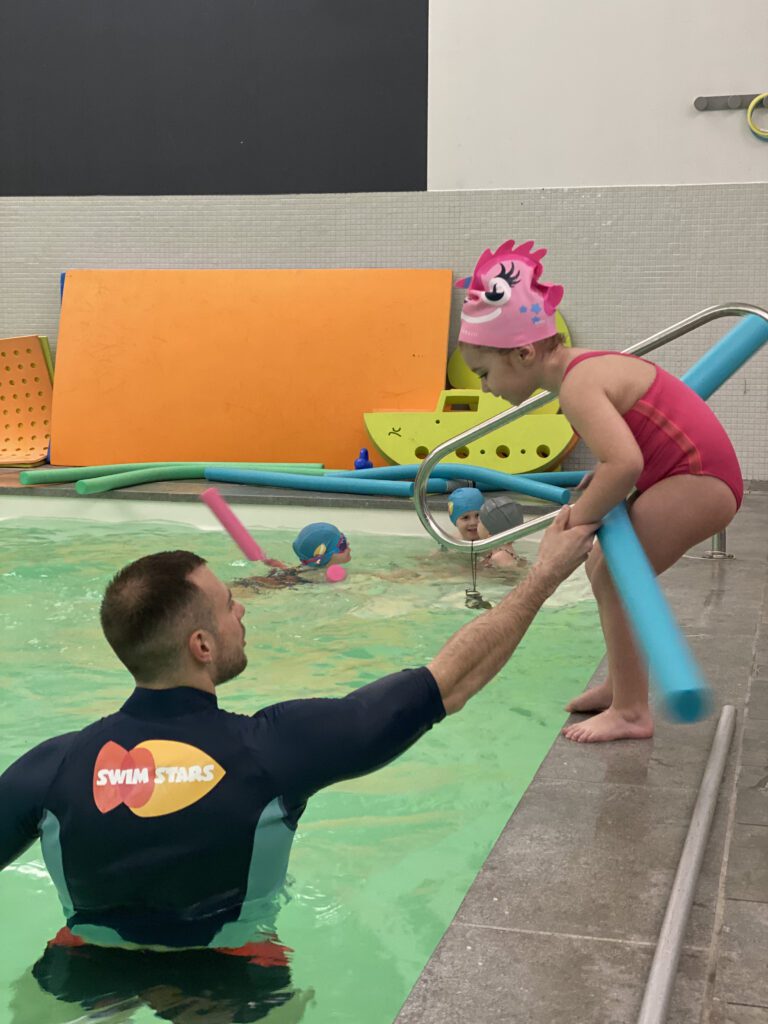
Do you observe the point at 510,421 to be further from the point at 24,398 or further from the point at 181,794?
the point at 24,398

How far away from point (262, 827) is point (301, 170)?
784 centimetres

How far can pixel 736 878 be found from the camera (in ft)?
7.05

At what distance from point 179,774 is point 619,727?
4.73ft

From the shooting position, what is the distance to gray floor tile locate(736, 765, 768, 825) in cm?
241

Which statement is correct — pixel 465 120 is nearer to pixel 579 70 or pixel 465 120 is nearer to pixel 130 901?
pixel 579 70

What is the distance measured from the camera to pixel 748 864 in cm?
220

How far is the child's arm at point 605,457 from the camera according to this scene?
8.29 ft

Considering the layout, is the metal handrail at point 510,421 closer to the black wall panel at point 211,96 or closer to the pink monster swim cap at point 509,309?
the pink monster swim cap at point 509,309

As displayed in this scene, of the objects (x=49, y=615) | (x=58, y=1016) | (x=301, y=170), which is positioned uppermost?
(x=301, y=170)

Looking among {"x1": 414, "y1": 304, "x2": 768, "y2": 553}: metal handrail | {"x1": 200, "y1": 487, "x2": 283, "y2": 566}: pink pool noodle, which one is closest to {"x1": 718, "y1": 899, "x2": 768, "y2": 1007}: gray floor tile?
{"x1": 414, "y1": 304, "x2": 768, "y2": 553}: metal handrail

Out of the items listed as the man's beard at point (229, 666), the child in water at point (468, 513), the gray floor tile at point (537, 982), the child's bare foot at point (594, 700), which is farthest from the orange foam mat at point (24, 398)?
the gray floor tile at point (537, 982)

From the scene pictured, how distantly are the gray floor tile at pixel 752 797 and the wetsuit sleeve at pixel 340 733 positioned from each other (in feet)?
2.75

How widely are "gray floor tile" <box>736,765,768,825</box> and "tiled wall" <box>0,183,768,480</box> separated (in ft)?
19.1

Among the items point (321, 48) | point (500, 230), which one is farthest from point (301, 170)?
point (500, 230)
